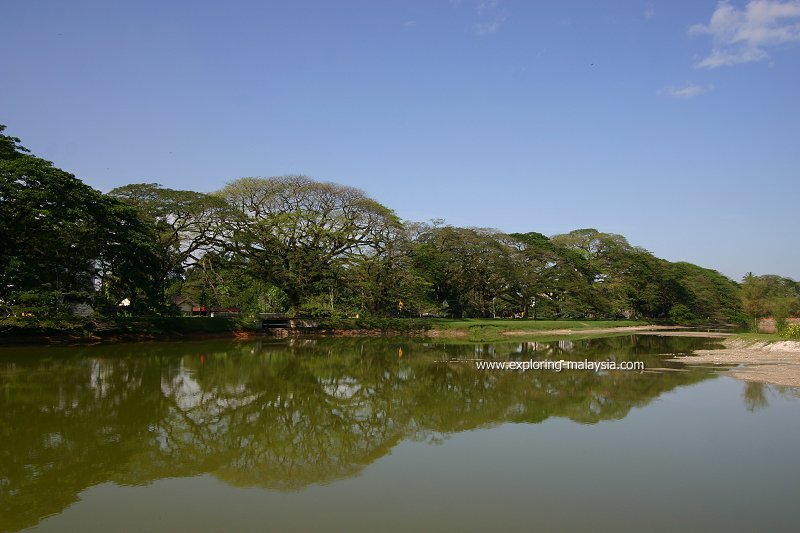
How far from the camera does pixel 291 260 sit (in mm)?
41344

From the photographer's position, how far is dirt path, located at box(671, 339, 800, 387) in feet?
51.0

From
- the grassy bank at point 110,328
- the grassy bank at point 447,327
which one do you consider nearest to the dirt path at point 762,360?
the grassy bank at point 447,327

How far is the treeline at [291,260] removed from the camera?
2645 cm

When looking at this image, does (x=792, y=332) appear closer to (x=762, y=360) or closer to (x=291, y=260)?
(x=762, y=360)

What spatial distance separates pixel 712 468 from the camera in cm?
770

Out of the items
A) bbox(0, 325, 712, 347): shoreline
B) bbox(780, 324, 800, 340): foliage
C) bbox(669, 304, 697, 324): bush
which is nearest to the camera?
bbox(780, 324, 800, 340): foliage

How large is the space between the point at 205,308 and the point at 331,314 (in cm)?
1156

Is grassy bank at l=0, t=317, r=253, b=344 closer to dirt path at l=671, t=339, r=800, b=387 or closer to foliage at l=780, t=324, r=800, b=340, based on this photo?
dirt path at l=671, t=339, r=800, b=387

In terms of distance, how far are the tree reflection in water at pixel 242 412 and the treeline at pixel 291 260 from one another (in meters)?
8.07

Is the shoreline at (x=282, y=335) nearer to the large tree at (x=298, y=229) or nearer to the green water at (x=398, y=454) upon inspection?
the large tree at (x=298, y=229)

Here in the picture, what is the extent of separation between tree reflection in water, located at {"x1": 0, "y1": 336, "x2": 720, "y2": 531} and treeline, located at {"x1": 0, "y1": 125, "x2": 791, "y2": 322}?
318 inches

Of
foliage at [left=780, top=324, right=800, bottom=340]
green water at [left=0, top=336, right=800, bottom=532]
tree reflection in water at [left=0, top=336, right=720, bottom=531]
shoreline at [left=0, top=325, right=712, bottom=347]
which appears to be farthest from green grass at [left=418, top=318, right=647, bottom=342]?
green water at [left=0, top=336, right=800, bottom=532]

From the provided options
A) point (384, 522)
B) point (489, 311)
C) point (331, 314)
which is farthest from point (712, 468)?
point (489, 311)

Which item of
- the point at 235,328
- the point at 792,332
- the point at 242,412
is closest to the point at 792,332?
the point at 792,332
